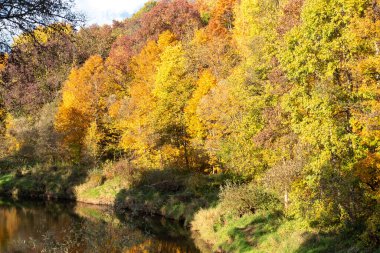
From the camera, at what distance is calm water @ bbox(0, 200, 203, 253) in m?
19.8

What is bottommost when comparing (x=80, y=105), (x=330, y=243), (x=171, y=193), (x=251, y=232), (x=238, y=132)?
(x=251, y=232)

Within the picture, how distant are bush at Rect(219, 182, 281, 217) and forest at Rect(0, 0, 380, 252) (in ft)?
0.29

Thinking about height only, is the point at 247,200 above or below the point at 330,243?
above

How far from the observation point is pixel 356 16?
18.2 metres

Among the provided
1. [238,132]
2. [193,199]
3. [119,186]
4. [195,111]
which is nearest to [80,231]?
[193,199]

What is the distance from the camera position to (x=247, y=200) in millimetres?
25578

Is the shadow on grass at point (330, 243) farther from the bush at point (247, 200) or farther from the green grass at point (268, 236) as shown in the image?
the bush at point (247, 200)

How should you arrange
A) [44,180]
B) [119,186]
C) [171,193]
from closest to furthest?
[171,193]
[119,186]
[44,180]

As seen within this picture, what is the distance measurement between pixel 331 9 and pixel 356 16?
5.28ft

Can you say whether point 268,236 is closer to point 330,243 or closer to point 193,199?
point 330,243

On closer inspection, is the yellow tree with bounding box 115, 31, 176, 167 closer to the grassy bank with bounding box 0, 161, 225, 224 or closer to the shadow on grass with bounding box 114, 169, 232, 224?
the grassy bank with bounding box 0, 161, 225, 224

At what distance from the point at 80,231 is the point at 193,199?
1345 centimetres

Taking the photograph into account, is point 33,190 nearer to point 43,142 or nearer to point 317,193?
point 43,142

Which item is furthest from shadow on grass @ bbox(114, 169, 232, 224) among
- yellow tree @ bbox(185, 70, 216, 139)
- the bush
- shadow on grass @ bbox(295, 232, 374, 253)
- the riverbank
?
shadow on grass @ bbox(295, 232, 374, 253)
